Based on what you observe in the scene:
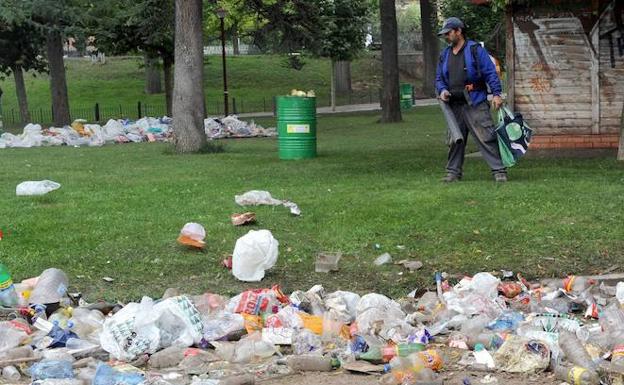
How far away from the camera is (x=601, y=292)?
23.7 feet

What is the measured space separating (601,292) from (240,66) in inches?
2095

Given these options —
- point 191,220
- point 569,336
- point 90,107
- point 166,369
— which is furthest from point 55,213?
point 90,107

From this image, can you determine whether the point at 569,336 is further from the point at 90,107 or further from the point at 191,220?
the point at 90,107

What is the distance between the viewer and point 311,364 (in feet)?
18.8

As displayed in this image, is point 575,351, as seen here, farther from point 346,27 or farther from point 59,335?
point 346,27

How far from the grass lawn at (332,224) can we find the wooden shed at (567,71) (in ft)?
5.53

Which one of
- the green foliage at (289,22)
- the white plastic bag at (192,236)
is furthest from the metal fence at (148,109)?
the white plastic bag at (192,236)

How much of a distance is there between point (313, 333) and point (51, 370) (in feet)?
5.57

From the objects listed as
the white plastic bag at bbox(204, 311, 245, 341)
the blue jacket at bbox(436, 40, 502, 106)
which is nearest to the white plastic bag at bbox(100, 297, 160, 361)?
the white plastic bag at bbox(204, 311, 245, 341)

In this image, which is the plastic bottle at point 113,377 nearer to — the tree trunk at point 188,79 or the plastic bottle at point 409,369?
the plastic bottle at point 409,369

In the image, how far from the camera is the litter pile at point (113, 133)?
22.6 meters

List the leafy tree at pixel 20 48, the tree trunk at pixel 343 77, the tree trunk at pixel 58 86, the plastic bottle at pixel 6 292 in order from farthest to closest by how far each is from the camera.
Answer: the tree trunk at pixel 343 77 < the leafy tree at pixel 20 48 < the tree trunk at pixel 58 86 < the plastic bottle at pixel 6 292

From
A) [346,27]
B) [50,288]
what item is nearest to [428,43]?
[346,27]

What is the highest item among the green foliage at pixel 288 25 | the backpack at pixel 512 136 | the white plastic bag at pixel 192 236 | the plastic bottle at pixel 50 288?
the green foliage at pixel 288 25
